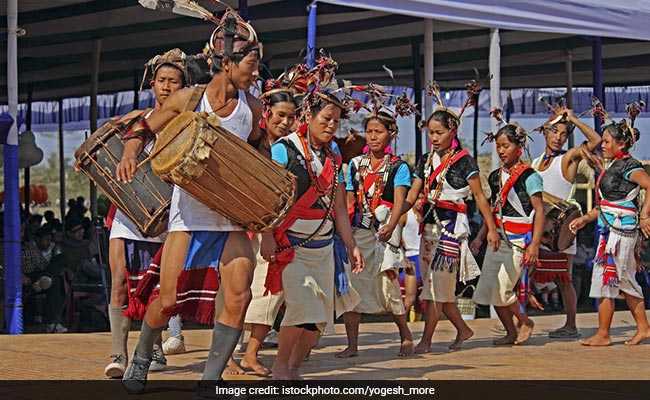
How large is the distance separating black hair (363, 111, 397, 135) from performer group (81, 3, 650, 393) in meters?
Answer: 0.01

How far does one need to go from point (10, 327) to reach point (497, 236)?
4.25m

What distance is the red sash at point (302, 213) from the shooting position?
658 cm

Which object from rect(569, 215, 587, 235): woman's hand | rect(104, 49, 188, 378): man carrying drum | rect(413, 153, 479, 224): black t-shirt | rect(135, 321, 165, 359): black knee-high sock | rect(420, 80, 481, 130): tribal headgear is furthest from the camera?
rect(569, 215, 587, 235): woman's hand

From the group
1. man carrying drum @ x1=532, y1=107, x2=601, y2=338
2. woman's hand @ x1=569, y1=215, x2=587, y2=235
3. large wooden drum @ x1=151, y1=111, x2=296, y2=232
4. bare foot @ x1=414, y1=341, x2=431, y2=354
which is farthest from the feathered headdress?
man carrying drum @ x1=532, y1=107, x2=601, y2=338

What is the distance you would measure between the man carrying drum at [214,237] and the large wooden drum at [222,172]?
0.16 meters

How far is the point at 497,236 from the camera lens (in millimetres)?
9148

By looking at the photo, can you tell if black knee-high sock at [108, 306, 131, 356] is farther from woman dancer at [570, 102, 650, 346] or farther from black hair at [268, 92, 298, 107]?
woman dancer at [570, 102, 650, 346]

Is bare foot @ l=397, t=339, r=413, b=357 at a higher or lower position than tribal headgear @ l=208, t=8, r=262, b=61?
lower

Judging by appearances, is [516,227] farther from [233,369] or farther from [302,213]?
[302,213]

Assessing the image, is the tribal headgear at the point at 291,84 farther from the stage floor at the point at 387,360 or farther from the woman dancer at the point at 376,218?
the stage floor at the point at 387,360

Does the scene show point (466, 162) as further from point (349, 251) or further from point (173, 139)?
point (173, 139)

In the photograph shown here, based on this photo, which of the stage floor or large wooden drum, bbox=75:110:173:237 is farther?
the stage floor

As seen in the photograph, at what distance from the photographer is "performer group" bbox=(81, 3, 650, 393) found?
593 cm

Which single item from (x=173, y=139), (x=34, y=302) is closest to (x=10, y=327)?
(x=34, y=302)
